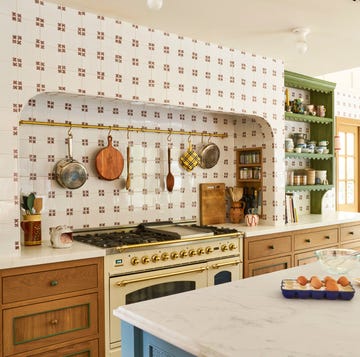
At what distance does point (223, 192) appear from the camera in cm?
441

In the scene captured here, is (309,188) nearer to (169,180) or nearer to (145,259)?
(169,180)

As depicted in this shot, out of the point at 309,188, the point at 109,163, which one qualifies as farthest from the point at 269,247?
the point at 109,163

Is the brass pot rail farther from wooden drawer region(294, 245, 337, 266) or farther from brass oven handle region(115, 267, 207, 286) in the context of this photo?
wooden drawer region(294, 245, 337, 266)

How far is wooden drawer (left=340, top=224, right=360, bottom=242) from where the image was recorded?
15.5 ft

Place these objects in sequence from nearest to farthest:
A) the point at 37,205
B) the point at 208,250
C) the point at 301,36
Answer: the point at 37,205 → the point at 208,250 → the point at 301,36

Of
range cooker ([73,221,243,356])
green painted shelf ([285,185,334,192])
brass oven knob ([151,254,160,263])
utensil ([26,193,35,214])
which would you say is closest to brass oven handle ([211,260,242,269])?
range cooker ([73,221,243,356])

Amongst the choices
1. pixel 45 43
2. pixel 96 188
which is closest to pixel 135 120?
pixel 96 188

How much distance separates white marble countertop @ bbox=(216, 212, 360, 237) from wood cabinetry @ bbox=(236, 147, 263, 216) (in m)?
0.30

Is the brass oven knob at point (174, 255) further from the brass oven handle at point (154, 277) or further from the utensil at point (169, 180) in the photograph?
the utensil at point (169, 180)

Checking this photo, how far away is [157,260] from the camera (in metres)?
3.17

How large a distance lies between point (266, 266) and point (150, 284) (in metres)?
1.27

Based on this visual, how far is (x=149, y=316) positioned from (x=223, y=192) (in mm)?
2919

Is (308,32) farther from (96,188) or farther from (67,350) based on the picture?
(67,350)

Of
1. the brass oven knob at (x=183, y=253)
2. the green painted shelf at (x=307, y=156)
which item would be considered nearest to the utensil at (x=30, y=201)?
the brass oven knob at (x=183, y=253)
